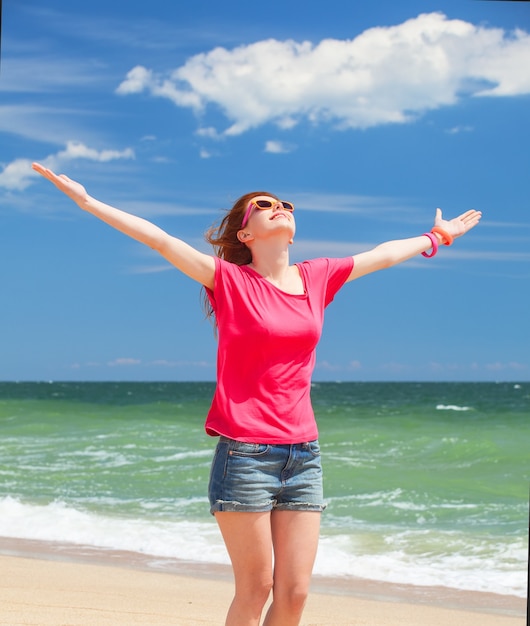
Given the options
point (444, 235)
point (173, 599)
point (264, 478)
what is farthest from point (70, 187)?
point (173, 599)

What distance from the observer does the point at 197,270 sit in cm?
262

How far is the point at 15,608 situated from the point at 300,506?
2.28 metres

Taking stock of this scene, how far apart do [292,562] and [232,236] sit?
1030 mm

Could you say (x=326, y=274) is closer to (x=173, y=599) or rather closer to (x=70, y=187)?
(x=70, y=187)

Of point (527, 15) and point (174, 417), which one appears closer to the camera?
point (527, 15)

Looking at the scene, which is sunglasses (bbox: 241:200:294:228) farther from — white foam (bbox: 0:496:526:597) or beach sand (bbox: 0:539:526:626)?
white foam (bbox: 0:496:526:597)

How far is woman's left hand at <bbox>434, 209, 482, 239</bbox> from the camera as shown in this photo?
313cm

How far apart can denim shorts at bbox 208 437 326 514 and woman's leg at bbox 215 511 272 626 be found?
36mm

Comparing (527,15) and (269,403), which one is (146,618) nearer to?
(269,403)

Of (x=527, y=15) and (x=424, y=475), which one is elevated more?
(x=527, y=15)

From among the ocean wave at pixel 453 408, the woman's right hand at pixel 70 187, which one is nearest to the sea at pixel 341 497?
the woman's right hand at pixel 70 187

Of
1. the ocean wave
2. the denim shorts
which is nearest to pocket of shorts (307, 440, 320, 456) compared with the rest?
the denim shorts

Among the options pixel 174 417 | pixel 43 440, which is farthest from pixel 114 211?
pixel 174 417

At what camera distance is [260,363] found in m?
2.58
